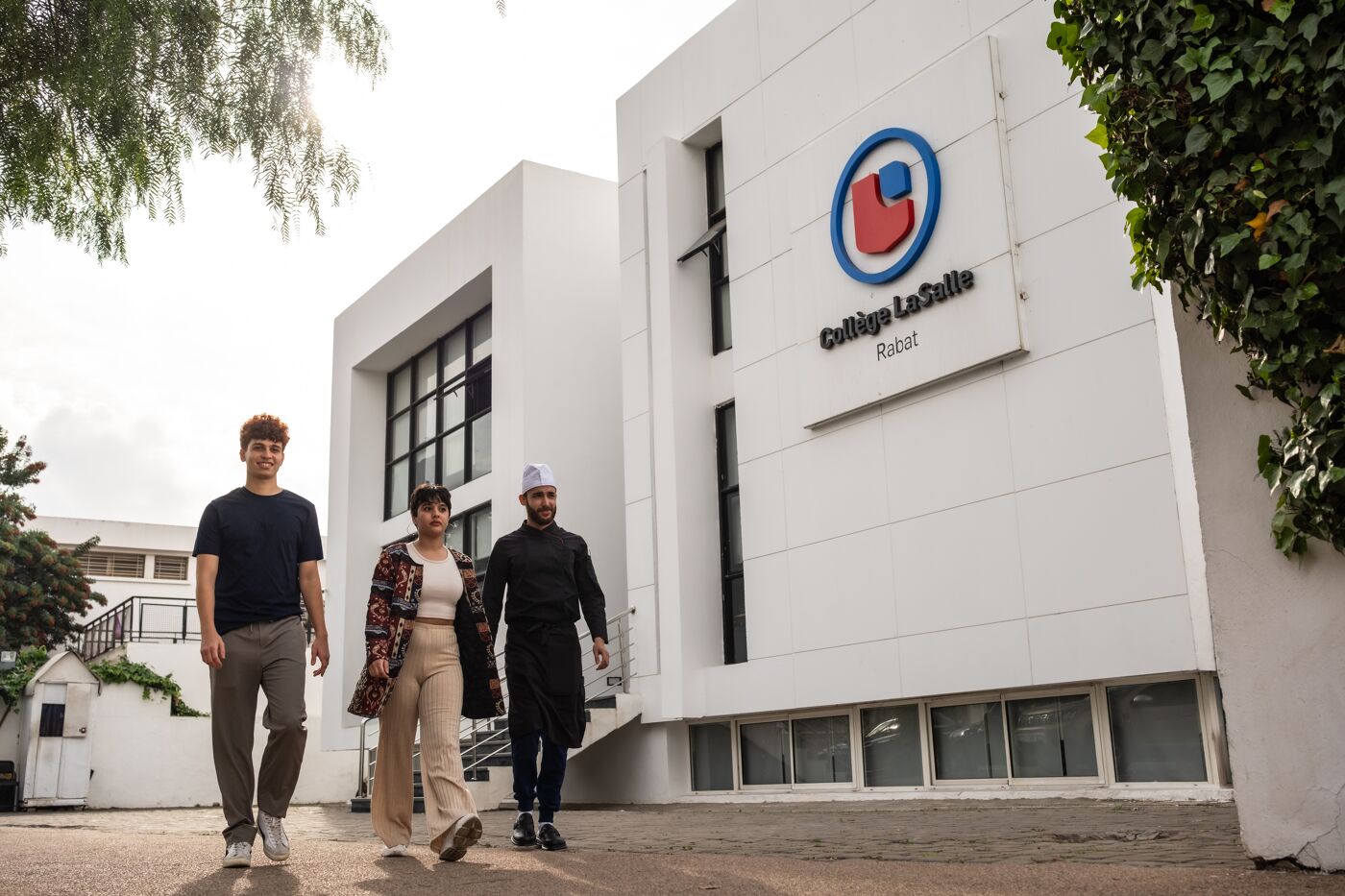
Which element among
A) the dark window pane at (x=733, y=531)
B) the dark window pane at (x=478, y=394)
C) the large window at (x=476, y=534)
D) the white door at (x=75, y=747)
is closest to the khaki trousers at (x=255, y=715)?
the dark window pane at (x=733, y=531)

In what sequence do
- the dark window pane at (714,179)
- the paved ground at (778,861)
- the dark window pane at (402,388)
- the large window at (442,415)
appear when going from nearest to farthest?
the paved ground at (778,861)
the dark window pane at (714,179)
the large window at (442,415)
the dark window pane at (402,388)

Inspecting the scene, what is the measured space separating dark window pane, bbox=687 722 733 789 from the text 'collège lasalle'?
429 cm

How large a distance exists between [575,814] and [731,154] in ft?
23.1

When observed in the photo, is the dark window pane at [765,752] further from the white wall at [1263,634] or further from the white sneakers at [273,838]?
the white wall at [1263,634]

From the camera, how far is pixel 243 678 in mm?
5617

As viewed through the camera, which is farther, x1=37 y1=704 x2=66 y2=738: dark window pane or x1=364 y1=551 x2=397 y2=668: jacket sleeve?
x1=37 y1=704 x2=66 y2=738: dark window pane

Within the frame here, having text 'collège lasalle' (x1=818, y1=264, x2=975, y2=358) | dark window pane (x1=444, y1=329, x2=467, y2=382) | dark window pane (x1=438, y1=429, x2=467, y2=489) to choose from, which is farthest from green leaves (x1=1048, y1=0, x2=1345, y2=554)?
dark window pane (x1=444, y1=329, x2=467, y2=382)

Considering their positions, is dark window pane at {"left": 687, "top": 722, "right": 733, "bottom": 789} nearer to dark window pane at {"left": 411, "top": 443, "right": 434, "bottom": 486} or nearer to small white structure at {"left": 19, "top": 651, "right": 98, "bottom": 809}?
dark window pane at {"left": 411, "top": 443, "right": 434, "bottom": 486}

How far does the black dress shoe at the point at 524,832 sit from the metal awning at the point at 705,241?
857 centimetres

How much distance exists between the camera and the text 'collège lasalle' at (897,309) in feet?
34.1

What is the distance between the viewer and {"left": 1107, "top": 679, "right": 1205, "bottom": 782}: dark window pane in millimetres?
8727

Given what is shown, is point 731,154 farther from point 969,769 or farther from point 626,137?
point 969,769

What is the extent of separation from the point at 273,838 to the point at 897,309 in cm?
722

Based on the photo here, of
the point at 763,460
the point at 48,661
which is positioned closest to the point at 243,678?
the point at 763,460
